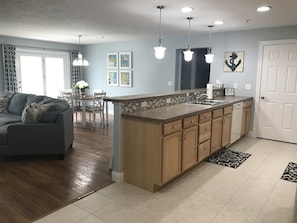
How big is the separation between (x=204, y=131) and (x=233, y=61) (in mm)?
2584

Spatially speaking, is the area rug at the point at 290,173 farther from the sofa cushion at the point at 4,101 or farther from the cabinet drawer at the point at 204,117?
the sofa cushion at the point at 4,101

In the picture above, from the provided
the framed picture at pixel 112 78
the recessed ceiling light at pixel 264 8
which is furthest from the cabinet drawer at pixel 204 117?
the framed picture at pixel 112 78

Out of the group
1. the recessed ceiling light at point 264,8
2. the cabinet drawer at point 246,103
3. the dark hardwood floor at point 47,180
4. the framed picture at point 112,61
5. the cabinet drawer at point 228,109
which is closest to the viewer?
the dark hardwood floor at point 47,180

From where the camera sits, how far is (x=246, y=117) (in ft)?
16.8

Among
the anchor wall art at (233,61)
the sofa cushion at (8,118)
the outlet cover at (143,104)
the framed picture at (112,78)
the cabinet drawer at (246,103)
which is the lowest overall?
the sofa cushion at (8,118)

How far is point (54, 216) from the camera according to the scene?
2.31m

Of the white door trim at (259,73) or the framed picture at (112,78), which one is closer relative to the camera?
the white door trim at (259,73)

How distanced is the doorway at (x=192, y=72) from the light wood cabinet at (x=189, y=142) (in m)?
3.32

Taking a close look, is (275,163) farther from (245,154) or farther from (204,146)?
(204,146)

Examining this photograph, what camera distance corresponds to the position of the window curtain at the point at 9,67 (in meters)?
6.43

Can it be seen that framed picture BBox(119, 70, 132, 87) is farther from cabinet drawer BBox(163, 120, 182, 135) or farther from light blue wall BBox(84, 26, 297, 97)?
cabinet drawer BBox(163, 120, 182, 135)

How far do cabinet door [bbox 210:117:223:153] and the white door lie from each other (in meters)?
Result: 1.73

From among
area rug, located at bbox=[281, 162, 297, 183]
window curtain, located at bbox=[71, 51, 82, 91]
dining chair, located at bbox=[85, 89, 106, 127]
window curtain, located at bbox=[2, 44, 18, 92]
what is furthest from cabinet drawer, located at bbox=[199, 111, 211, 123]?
window curtain, located at bbox=[71, 51, 82, 91]

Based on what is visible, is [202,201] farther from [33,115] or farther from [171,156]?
[33,115]
